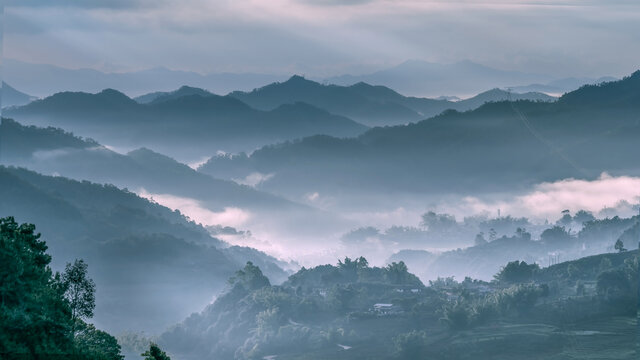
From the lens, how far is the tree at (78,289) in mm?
84250

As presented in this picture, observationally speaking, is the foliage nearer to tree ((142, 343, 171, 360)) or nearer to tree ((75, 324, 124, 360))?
tree ((75, 324, 124, 360))

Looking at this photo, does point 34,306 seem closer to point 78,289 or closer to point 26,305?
point 26,305

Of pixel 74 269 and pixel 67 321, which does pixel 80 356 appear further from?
pixel 74 269

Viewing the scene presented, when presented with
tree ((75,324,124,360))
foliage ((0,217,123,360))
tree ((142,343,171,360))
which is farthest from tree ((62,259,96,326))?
tree ((142,343,171,360))

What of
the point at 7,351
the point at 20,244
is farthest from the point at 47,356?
the point at 20,244

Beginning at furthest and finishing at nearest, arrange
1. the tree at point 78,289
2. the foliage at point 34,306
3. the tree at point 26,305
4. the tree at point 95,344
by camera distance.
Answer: the tree at point 78,289
the tree at point 95,344
the foliage at point 34,306
the tree at point 26,305

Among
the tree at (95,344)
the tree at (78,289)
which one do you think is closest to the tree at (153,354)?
the tree at (95,344)

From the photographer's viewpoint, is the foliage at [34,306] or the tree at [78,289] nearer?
the foliage at [34,306]

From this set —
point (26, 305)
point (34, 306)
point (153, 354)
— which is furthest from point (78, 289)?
point (153, 354)

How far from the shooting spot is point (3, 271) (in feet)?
236

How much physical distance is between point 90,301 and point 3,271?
567 inches

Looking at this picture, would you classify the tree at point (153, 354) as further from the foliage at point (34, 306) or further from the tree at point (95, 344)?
the tree at point (95, 344)

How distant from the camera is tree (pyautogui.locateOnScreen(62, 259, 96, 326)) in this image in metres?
84.2

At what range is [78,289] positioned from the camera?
8538 cm
